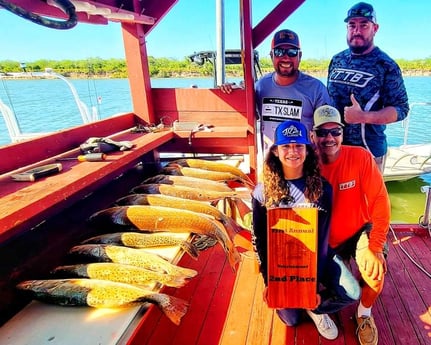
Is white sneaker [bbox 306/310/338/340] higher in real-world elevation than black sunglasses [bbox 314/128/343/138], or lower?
lower

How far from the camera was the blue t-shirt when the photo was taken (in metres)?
2.26

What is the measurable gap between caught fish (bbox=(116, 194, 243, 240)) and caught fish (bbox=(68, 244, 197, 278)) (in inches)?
21.6

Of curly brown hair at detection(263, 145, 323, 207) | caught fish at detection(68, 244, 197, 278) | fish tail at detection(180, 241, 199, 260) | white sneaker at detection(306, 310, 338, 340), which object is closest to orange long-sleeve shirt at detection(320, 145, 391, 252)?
curly brown hair at detection(263, 145, 323, 207)

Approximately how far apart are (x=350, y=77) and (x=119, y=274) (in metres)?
2.19

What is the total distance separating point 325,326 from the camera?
196cm

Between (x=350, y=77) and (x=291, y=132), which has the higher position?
(x=350, y=77)

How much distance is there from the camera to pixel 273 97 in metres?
2.62

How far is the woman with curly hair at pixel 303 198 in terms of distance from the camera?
1767 mm

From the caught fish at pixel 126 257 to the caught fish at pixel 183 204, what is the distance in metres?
0.55

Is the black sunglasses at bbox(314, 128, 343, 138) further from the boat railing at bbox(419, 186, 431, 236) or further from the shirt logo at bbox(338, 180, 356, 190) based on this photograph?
the boat railing at bbox(419, 186, 431, 236)

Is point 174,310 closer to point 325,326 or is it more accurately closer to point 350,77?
point 325,326

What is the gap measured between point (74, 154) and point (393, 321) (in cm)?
270

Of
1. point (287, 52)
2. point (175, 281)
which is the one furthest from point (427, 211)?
point (175, 281)

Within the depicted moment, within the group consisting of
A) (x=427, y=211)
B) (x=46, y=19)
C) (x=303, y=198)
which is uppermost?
(x=46, y=19)
